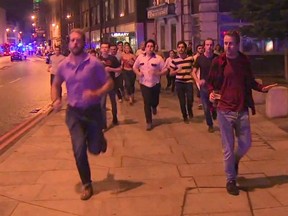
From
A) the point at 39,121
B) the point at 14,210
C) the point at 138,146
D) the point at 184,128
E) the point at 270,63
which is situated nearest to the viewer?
the point at 14,210

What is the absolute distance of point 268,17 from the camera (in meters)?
18.2

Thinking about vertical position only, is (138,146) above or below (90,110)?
below

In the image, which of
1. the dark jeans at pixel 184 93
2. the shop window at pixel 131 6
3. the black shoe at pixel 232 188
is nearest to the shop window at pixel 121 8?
the shop window at pixel 131 6

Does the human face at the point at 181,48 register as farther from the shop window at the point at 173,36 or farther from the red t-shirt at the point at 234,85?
the shop window at the point at 173,36

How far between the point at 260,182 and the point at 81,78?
2456 mm

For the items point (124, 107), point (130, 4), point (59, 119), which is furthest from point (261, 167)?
point (130, 4)

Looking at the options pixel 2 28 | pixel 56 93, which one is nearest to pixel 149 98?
pixel 56 93

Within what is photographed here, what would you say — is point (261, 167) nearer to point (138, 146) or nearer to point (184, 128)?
point (138, 146)

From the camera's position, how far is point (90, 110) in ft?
19.1

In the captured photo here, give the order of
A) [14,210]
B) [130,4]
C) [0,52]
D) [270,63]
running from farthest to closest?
1. [0,52]
2. [130,4]
3. [270,63]
4. [14,210]

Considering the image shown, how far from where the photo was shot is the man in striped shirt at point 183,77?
1083 cm

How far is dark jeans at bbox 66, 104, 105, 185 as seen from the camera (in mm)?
5809

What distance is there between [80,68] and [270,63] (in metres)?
21.2

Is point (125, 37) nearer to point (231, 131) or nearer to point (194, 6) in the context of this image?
point (194, 6)
